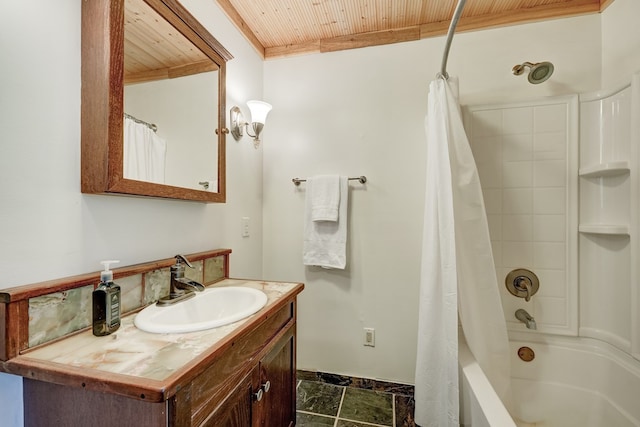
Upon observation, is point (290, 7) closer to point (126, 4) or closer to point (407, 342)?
point (126, 4)

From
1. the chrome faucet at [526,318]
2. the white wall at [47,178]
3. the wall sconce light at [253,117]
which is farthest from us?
the wall sconce light at [253,117]

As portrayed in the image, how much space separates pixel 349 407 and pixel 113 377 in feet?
4.83

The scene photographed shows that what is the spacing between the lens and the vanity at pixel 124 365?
566 millimetres

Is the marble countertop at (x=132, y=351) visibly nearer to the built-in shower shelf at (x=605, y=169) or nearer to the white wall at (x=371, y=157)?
the white wall at (x=371, y=157)

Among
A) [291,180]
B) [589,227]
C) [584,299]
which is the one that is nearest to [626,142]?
[589,227]

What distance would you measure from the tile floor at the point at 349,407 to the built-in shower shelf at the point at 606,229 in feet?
4.55

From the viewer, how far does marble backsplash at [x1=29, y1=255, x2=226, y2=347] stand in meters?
0.70

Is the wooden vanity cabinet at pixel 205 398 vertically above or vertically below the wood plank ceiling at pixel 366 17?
below

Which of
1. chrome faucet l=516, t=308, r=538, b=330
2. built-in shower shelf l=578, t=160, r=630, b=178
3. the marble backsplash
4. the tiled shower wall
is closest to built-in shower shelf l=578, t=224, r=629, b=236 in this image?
the tiled shower wall

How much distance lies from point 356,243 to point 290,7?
149 centimetres

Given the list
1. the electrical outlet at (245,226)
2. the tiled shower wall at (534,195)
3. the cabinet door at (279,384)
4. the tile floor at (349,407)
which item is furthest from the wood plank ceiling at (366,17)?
the tile floor at (349,407)

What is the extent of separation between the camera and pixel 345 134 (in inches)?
73.2

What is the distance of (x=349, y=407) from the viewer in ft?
5.35

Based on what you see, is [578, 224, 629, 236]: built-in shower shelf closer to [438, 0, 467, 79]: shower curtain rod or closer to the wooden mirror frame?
[438, 0, 467, 79]: shower curtain rod
